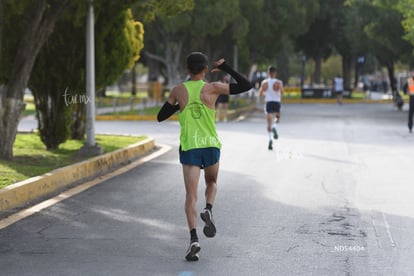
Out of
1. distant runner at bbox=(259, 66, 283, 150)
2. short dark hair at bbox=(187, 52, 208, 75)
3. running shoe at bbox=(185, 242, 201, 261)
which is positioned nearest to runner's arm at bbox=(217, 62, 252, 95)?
short dark hair at bbox=(187, 52, 208, 75)

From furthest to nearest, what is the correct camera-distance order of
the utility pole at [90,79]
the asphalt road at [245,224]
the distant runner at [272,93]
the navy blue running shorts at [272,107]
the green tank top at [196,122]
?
the navy blue running shorts at [272,107], the distant runner at [272,93], the utility pole at [90,79], the green tank top at [196,122], the asphalt road at [245,224]

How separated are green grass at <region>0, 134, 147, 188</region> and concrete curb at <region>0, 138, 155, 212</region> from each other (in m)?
0.29

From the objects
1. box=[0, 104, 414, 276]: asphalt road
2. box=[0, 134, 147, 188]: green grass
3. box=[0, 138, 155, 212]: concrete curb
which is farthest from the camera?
box=[0, 134, 147, 188]: green grass

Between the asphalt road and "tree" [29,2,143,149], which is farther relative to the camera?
"tree" [29,2,143,149]

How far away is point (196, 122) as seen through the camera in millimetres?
8188

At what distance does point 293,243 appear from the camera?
8.92 meters

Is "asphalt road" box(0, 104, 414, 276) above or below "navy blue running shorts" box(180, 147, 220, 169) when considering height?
below

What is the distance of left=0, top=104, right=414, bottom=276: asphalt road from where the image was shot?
7891 mm

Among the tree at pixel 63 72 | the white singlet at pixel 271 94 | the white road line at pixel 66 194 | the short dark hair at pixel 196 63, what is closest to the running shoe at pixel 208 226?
the short dark hair at pixel 196 63

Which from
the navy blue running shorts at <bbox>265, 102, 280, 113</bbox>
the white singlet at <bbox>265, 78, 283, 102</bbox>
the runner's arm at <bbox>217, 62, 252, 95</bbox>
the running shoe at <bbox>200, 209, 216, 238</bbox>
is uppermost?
the runner's arm at <bbox>217, 62, 252, 95</bbox>

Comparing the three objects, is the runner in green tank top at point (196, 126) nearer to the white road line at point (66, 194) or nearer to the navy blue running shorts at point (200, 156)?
the navy blue running shorts at point (200, 156)

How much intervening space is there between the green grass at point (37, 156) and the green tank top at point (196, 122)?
4303 millimetres

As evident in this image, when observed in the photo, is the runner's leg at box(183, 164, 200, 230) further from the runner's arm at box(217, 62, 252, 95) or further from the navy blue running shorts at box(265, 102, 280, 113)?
the navy blue running shorts at box(265, 102, 280, 113)

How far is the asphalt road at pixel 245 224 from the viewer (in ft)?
25.9
